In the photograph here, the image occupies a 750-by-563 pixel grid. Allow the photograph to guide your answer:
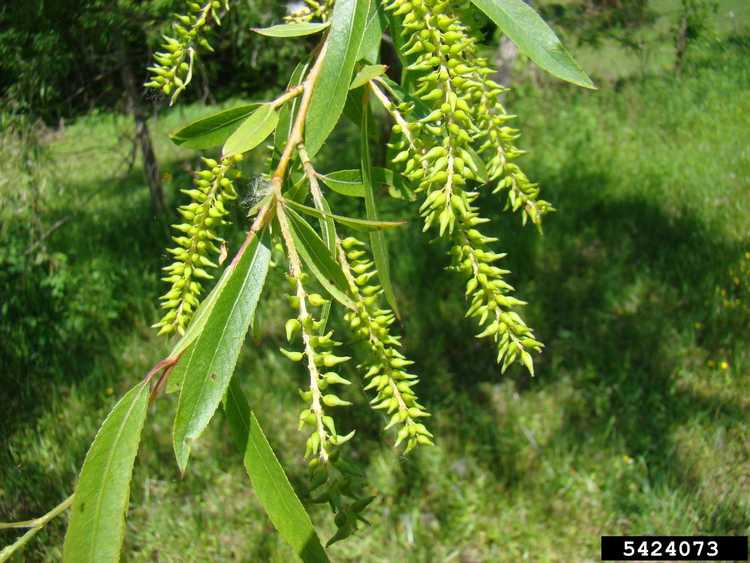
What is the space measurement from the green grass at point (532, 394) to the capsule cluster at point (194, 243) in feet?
2.73

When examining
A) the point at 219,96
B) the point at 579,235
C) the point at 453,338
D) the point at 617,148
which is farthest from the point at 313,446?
the point at 617,148

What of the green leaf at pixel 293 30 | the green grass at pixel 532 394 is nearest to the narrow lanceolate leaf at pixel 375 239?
the green leaf at pixel 293 30

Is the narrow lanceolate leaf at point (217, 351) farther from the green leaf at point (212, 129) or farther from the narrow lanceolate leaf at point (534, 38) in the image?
the narrow lanceolate leaf at point (534, 38)

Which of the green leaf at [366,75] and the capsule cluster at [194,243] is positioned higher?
the green leaf at [366,75]

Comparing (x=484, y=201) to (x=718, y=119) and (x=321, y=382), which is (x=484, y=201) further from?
(x=321, y=382)

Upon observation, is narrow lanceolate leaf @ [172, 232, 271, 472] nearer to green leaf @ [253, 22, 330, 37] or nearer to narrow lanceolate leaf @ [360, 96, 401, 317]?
narrow lanceolate leaf @ [360, 96, 401, 317]

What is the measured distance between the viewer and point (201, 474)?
7.47 ft

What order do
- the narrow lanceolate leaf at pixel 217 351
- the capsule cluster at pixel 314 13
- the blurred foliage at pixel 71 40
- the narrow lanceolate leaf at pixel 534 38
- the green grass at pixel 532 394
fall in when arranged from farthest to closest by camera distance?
the green grass at pixel 532 394
the blurred foliage at pixel 71 40
the capsule cluster at pixel 314 13
the narrow lanceolate leaf at pixel 534 38
the narrow lanceolate leaf at pixel 217 351

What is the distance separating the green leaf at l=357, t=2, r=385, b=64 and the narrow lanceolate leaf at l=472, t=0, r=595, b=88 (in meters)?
0.13

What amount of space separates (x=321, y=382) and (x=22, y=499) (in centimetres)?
197

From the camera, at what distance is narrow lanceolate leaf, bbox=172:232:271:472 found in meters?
Result: 0.61

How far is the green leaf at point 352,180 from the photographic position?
851mm

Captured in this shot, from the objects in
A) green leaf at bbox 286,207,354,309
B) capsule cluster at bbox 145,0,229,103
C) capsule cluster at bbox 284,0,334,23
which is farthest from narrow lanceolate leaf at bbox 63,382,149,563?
capsule cluster at bbox 284,0,334,23

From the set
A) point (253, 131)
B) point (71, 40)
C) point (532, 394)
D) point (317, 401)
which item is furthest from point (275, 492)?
point (71, 40)
